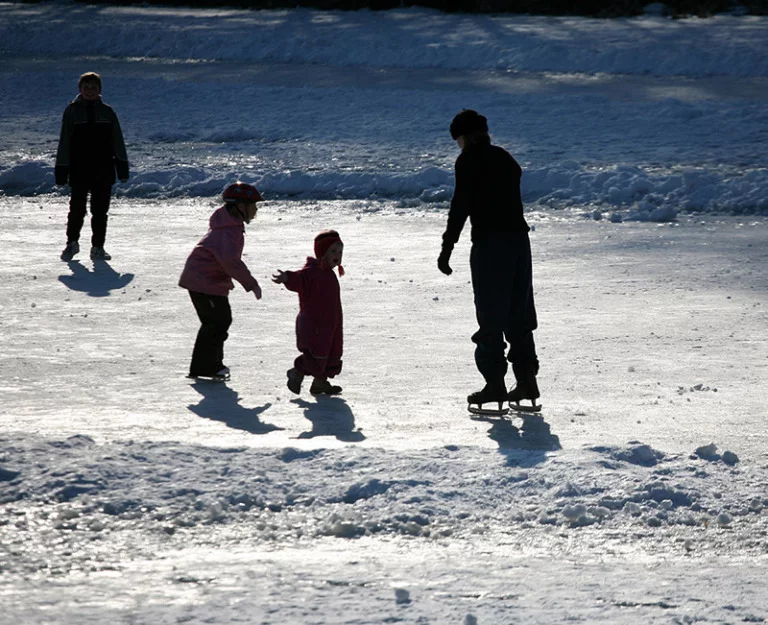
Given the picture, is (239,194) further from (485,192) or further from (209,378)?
(485,192)

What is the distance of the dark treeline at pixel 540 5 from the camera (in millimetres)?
29234

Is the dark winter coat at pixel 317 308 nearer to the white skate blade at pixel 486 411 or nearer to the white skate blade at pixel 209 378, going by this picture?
the white skate blade at pixel 209 378

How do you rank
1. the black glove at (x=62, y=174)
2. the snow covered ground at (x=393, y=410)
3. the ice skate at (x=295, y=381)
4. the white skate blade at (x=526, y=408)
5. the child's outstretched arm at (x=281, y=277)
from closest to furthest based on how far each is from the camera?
1. the snow covered ground at (x=393, y=410)
2. the white skate blade at (x=526, y=408)
3. the child's outstretched arm at (x=281, y=277)
4. the ice skate at (x=295, y=381)
5. the black glove at (x=62, y=174)

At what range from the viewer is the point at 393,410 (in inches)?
243

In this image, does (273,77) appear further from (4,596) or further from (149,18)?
(4,596)

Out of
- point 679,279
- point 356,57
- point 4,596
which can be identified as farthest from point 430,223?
point 356,57

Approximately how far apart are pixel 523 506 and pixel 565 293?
4.34m

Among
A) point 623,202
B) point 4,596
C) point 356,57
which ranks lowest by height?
point 4,596

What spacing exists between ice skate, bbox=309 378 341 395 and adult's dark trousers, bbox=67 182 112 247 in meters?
4.43

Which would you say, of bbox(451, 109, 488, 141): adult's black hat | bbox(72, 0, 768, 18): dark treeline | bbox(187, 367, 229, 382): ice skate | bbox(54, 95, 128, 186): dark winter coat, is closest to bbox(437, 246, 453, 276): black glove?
bbox(451, 109, 488, 141): adult's black hat

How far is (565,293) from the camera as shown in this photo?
8867 millimetres

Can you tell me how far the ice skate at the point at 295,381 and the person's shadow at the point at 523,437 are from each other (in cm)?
99

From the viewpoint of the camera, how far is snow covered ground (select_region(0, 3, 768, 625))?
404cm

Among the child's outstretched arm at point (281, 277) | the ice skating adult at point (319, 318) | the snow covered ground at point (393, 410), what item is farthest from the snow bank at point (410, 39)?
the child's outstretched arm at point (281, 277)
